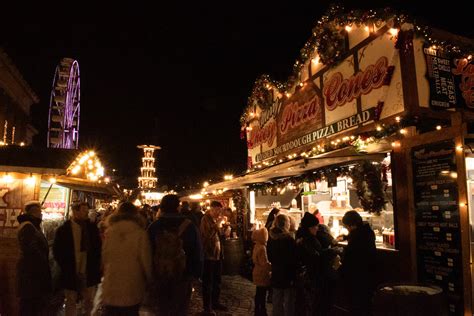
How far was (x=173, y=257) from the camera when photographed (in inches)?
175

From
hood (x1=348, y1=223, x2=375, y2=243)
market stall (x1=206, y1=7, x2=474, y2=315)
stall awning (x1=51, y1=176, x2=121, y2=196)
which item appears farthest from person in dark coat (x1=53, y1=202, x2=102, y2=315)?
stall awning (x1=51, y1=176, x2=121, y2=196)

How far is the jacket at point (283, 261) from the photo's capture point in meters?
5.75

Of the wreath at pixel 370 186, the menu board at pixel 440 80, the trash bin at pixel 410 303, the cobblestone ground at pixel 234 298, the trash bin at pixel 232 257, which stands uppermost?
the menu board at pixel 440 80

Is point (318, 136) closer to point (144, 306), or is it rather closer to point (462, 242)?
point (462, 242)

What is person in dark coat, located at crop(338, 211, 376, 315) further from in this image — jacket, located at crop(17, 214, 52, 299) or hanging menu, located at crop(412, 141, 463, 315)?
jacket, located at crop(17, 214, 52, 299)

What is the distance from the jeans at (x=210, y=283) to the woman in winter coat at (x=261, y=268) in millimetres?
1079

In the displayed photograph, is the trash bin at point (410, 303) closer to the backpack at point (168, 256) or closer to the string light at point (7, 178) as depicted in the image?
the backpack at point (168, 256)

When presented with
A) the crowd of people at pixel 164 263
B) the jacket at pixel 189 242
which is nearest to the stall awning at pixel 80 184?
the crowd of people at pixel 164 263

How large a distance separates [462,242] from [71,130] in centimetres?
2186

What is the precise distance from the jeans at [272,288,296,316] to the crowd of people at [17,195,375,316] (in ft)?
0.05

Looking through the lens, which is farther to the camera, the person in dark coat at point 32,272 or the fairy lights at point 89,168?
the fairy lights at point 89,168

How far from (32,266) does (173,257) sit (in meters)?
2.21

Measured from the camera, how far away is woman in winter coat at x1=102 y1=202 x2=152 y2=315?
405cm

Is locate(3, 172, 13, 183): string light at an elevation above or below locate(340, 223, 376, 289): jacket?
above
